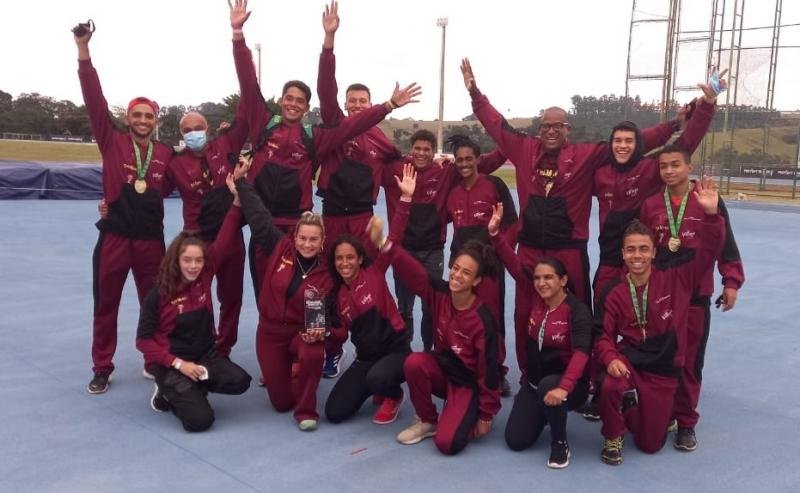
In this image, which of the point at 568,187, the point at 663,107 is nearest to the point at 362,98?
the point at 568,187

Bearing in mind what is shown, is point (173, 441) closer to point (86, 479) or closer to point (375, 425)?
point (86, 479)

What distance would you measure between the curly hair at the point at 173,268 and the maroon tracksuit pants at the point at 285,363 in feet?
1.83

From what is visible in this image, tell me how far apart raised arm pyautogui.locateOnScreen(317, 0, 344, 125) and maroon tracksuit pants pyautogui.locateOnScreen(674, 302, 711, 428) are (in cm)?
253

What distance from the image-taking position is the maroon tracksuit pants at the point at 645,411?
335 cm

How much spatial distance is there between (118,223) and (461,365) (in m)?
2.29

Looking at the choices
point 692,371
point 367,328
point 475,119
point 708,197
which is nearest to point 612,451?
point 692,371

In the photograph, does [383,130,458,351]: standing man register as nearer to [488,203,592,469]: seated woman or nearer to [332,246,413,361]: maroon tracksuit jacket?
[332,246,413,361]: maroon tracksuit jacket

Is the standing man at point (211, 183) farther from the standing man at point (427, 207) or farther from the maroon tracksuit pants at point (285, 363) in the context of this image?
the standing man at point (427, 207)

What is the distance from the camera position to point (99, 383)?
13.6 feet

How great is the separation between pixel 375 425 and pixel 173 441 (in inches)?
42.3

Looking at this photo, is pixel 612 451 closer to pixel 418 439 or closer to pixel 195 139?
pixel 418 439

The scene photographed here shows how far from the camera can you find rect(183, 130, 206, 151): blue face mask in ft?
14.1

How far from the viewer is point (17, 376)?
14.1 ft

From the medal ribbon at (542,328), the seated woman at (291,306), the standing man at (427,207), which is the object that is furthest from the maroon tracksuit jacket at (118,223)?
the medal ribbon at (542,328)
